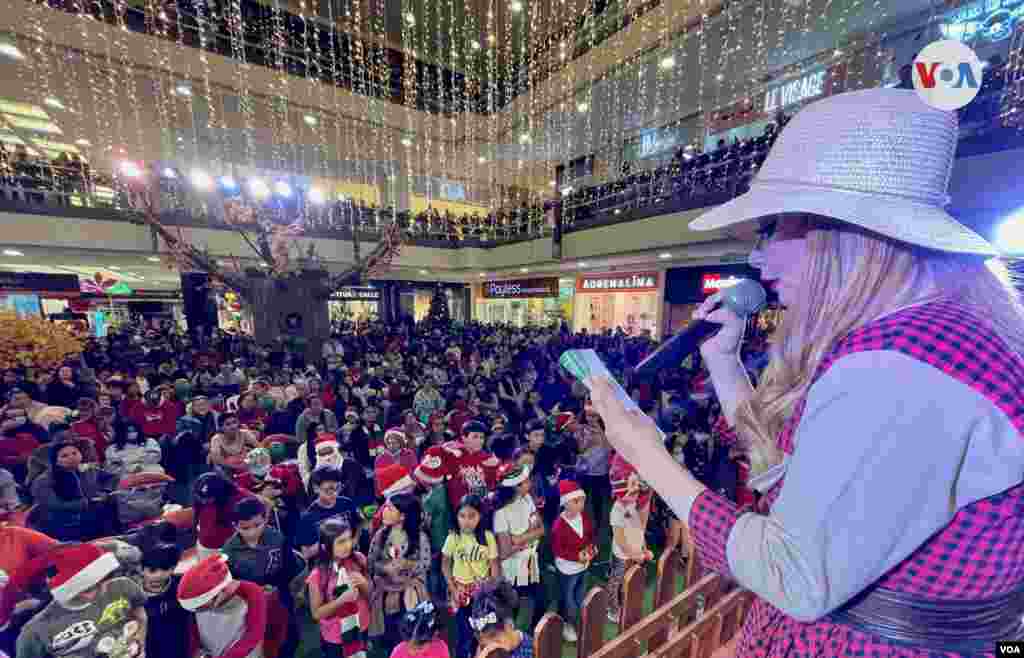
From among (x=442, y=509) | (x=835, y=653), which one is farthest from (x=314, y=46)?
(x=835, y=653)

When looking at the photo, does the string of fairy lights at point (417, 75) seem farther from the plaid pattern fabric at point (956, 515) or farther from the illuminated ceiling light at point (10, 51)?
the plaid pattern fabric at point (956, 515)

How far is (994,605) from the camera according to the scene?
668 millimetres

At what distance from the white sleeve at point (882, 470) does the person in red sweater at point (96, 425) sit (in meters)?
5.85

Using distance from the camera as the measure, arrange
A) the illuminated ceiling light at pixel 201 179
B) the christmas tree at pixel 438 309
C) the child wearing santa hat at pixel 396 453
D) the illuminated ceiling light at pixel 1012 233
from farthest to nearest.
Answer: the christmas tree at pixel 438 309 < the illuminated ceiling light at pixel 201 179 < the illuminated ceiling light at pixel 1012 233 < the child wearing santa hat at pixel 396 453

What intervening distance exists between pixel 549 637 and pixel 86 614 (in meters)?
2.22

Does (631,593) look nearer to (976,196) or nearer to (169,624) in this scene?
(169,624)

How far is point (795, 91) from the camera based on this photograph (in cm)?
1095

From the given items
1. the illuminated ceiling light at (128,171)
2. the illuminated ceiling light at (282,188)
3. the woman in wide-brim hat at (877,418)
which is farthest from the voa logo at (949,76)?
the illuminated ceiling light at (282,188)

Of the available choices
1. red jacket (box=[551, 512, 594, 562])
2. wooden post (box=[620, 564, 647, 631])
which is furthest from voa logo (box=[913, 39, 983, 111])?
red jacket (box=[551, 512, 594, 562])

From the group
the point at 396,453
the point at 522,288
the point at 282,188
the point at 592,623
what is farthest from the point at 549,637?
the point at 522,288

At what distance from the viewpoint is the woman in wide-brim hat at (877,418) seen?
56 cm

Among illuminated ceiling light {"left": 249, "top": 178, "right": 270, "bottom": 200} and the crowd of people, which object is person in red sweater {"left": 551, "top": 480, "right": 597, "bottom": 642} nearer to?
the crowd of people

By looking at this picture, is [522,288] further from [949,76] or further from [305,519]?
[949,76]

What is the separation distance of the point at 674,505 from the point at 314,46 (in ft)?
52.0
